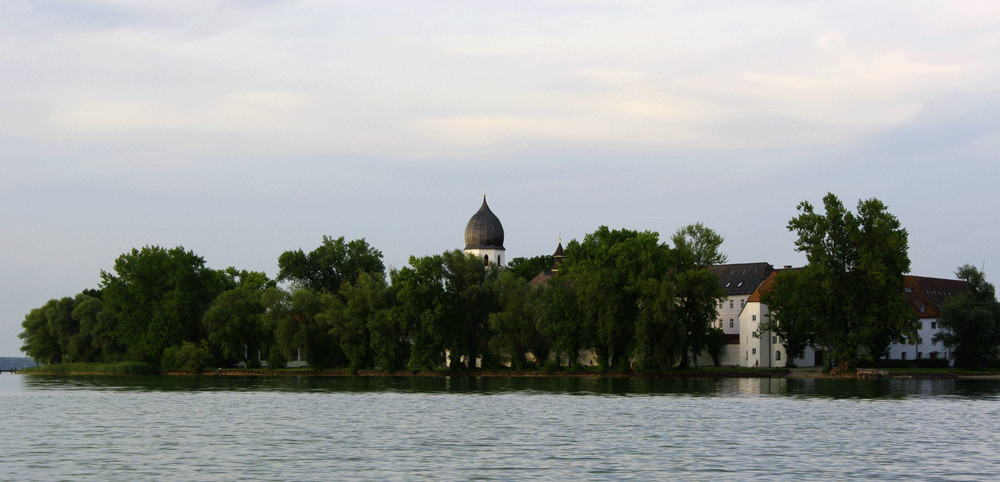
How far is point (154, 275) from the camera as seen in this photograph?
11225 cm

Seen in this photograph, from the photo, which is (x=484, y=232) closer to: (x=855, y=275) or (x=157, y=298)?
(x=157, y=298)

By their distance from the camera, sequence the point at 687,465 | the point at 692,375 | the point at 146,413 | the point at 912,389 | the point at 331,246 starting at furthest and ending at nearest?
the point at 331,246, the point at 692,375, the point at 912,389, the point at 146,413, the point at 687,465

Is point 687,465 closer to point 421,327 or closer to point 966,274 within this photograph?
point 421,327

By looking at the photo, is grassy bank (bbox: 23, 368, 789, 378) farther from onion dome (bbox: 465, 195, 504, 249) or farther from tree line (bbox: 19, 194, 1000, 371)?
onion dome (bbox: 465, 195, 504, 249)

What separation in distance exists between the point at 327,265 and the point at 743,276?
147 ft

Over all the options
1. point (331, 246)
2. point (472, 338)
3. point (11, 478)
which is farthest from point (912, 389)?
point (331, 246)

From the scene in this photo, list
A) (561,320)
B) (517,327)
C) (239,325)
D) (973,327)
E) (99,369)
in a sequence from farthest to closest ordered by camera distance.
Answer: (99,369)
(239,325)
(973,327)
(517,327)
(561,320)

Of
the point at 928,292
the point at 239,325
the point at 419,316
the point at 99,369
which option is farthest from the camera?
the point at 928,292

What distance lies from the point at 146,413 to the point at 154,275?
6838 centimetres

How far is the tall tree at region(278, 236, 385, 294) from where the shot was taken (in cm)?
11944

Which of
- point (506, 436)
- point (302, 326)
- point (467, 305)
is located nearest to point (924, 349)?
point (467, 305)

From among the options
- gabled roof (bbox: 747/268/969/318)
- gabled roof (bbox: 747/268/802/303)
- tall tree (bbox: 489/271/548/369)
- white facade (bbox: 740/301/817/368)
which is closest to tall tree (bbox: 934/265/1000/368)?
gabled roof (bbox: 747/268/969/318)

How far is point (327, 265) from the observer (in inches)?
→ 4715

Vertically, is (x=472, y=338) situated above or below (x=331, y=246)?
below
